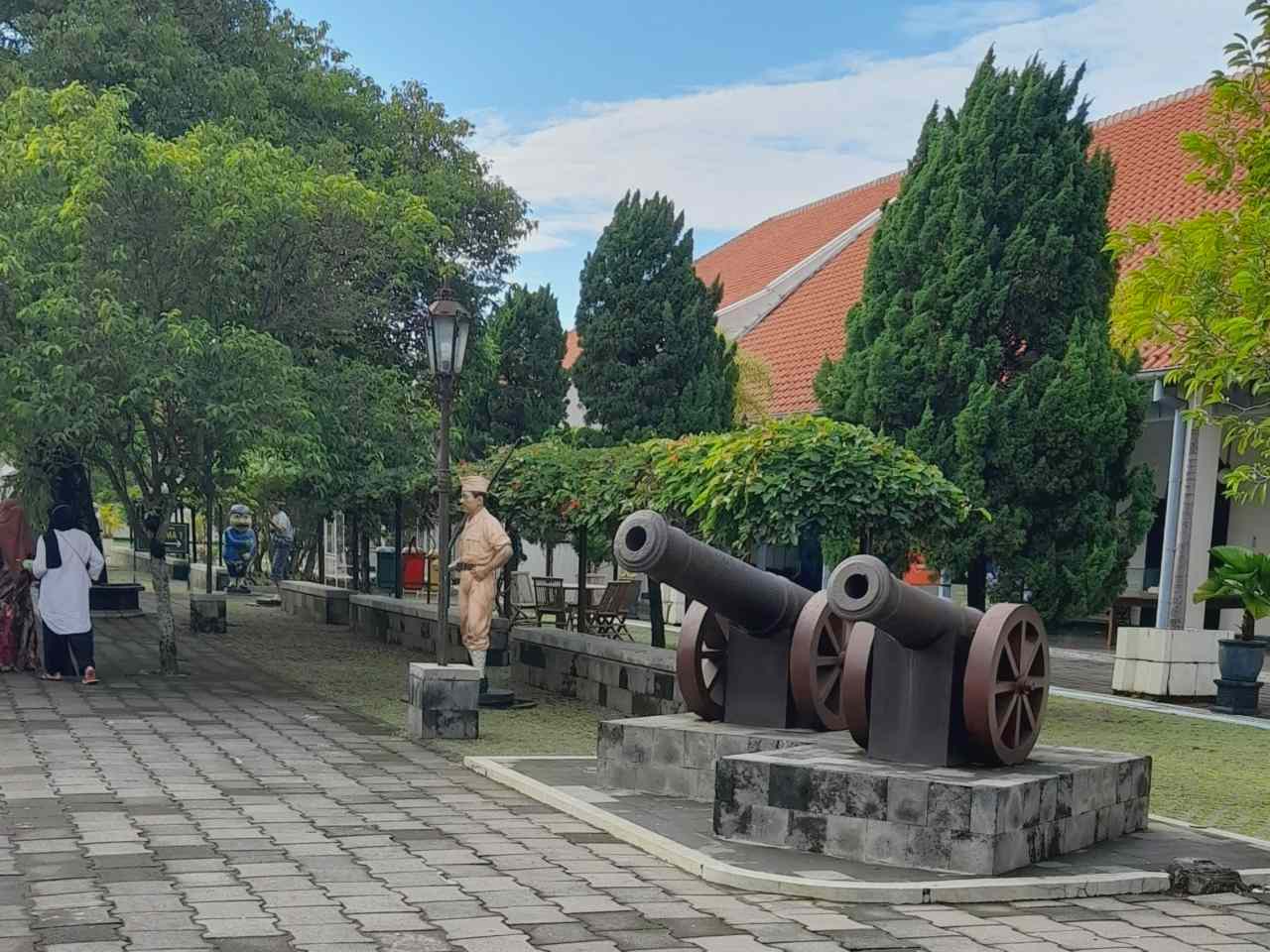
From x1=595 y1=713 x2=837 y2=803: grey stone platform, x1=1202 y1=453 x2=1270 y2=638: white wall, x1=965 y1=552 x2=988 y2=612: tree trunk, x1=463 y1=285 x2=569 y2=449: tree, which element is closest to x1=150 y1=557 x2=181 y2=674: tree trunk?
x1=595 y1=713 x2=837 y2=803: grey stone platform

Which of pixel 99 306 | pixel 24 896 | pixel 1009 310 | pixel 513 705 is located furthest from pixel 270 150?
pixel 24 896

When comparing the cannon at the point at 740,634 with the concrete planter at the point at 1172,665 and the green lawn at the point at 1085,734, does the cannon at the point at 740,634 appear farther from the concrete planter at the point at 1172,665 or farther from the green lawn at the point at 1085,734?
the concrete planter at the point at 1172,665

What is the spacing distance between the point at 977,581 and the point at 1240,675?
271 cm

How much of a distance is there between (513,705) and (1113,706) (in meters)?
5.93

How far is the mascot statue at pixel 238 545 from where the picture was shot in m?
30.0

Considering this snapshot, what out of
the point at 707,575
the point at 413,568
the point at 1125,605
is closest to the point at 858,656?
the point at 707,575

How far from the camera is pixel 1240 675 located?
48.7 feet

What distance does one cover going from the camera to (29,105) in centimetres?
1534

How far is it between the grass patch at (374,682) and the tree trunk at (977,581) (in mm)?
4447

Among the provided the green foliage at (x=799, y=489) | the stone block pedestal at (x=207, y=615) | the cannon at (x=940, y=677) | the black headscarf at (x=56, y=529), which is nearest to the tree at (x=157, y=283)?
the black headscarf at (x=56, y=529)

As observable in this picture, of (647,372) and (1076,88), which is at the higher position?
(1076,88)

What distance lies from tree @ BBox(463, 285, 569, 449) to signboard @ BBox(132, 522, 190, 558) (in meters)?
8.95

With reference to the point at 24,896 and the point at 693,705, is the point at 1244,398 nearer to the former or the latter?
the point at 693,705

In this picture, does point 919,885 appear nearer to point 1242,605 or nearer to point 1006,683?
point 1006,683
